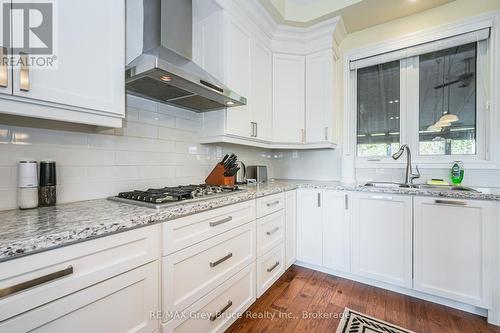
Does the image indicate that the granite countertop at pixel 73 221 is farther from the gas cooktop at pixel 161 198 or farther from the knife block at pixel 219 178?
the knife block at pixel 219 178

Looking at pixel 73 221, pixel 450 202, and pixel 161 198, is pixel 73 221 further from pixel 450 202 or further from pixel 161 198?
pixel 450 202

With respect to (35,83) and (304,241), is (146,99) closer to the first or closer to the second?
(35,83)

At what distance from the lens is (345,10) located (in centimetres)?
219

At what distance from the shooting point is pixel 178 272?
1062 millimetres

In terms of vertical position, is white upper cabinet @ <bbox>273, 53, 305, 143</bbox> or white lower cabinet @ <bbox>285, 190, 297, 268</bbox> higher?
white upper cabinet @ <bbox>273, 53, 305, 143</bbox>

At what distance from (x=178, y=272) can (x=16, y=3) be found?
127cm

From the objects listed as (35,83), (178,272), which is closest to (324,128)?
(178,272)

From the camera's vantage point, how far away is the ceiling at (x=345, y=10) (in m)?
2.11

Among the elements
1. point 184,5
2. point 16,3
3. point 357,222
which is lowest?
point 357,222

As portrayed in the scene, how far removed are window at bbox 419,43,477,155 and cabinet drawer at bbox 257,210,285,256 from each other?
1667 mm

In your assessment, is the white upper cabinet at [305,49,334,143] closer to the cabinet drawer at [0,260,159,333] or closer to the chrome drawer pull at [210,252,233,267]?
the chrome drawer pull at [210,252,233,267]

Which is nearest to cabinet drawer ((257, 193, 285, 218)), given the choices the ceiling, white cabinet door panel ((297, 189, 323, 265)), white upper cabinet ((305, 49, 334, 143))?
white cabinet door panel ((297, 189, 323, 265))

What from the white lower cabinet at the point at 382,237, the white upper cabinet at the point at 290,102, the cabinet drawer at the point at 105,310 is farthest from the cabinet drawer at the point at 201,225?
the white upper cabinet at the point at 290,102

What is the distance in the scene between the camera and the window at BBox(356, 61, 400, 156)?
2429mm
